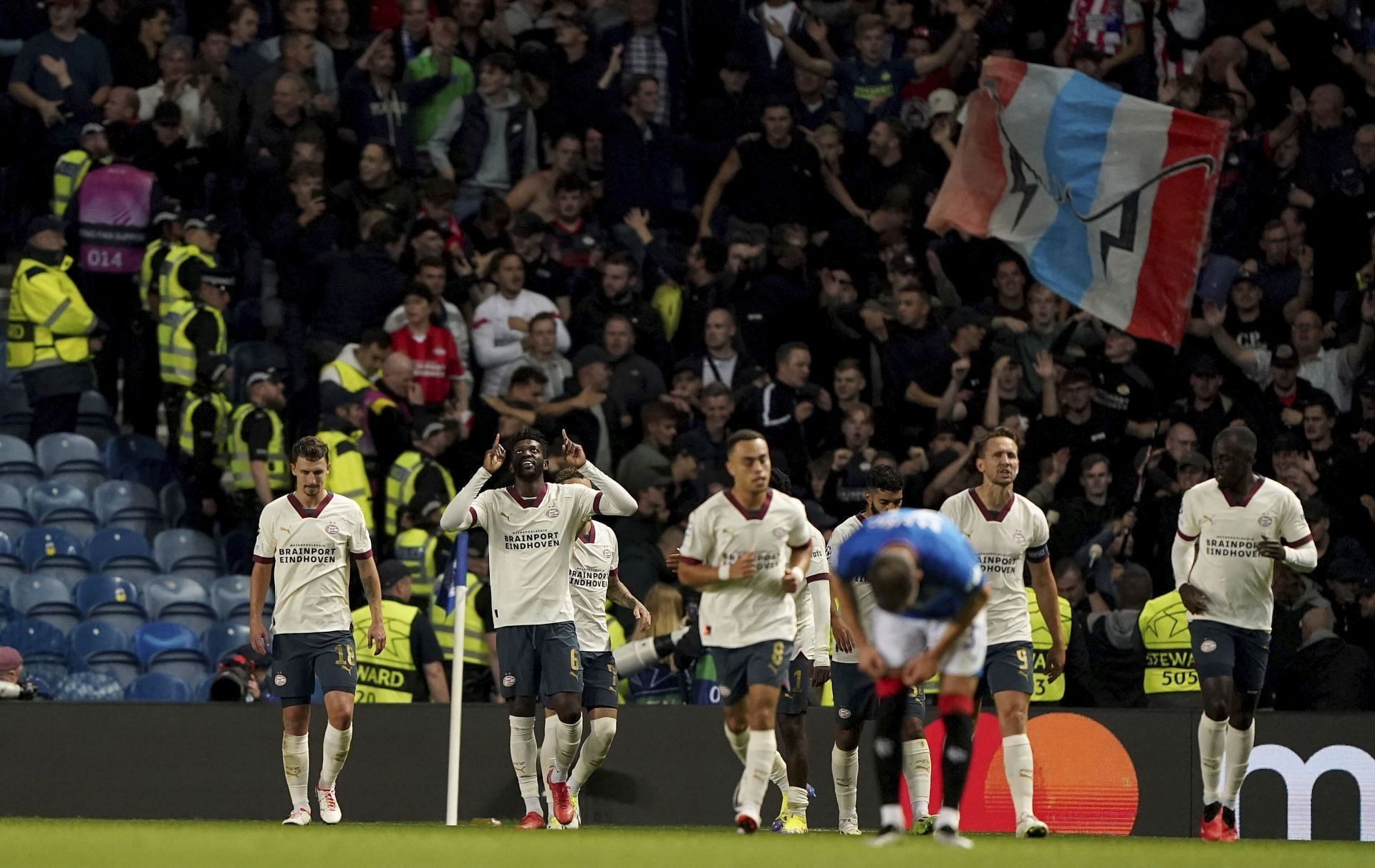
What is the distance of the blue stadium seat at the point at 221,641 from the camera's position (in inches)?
780

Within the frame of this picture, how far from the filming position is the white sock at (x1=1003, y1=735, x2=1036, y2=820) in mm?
13672

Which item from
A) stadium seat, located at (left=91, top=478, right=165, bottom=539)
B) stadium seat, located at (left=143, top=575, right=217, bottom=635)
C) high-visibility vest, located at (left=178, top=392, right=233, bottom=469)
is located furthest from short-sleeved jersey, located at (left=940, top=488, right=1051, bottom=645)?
stadium seat, located at (left=91, top=478, right=165, bottom=539)

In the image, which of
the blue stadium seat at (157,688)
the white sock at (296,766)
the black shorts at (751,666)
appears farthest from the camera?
the blue stadium seat at (157,688)

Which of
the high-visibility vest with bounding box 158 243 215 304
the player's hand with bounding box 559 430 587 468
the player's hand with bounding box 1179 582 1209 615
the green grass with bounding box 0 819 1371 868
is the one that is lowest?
the green grass with bounding box 0 819 1371 868

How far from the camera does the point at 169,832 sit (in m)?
13.1

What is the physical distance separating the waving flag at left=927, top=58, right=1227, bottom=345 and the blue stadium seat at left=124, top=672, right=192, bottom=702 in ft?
28.9

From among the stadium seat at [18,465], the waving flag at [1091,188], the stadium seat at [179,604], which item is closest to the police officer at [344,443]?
the stadium seat at [179,604]

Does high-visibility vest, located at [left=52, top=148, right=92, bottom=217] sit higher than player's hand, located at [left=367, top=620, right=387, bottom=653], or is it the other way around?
high-visibility vest, located at [left=52, top=148, right=92, bottom=217]

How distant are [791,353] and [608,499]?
5926mm

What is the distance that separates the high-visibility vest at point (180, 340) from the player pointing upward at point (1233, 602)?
10353 millimetres

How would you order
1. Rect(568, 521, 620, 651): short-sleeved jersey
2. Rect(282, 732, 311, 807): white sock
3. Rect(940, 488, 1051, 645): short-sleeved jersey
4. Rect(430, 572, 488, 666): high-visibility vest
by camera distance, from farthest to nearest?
Rect(430, 572, 488, 666): high-visibility vest → Rect(568, 521, 620, 651): short-sleeved jersey → Rect(282, 732, 311, 807): white sock → Rect(940, 488, 1051, 645): short-sleeved jersey

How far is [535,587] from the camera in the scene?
15.6 meters

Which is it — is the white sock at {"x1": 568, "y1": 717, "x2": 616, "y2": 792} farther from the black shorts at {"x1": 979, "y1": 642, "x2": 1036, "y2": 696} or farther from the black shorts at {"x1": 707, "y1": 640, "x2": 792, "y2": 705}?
the black shorts at {"x1": 979, "y1": 642, "x2": 1036, "y2": 696}

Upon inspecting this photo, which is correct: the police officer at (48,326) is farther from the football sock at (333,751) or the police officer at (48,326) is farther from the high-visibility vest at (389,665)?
the football sock at (333,751)
